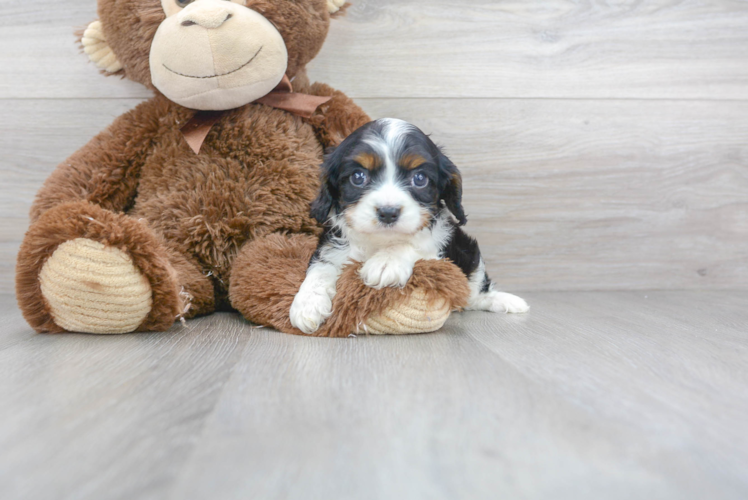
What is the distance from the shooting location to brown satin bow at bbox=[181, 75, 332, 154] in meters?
1.72

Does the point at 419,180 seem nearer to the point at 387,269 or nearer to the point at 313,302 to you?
the point at 387,269

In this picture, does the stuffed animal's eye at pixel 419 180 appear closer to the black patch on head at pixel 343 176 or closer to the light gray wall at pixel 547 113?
the black patch on head at pixel 343 176

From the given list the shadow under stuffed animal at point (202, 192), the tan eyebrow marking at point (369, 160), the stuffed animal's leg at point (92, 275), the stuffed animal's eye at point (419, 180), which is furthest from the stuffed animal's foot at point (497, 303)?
the stuffed animal's leg at point (92, 275)

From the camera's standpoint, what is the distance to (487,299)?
1.89 metres

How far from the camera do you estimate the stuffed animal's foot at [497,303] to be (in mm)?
1839

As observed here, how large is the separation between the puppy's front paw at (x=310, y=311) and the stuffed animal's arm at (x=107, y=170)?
74 centimetres

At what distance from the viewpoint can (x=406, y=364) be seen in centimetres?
113

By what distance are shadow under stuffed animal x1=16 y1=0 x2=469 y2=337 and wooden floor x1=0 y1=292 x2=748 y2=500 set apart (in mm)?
97

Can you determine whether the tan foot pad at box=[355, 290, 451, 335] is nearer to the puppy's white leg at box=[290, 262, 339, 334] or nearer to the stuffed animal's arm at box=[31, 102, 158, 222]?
the puppy's white leg at box=[290, 262, 339, 334]

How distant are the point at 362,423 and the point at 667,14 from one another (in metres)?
2.16

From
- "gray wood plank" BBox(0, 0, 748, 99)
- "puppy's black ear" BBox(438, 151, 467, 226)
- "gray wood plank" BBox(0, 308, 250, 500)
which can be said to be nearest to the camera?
"gray wood plank" BBox(0, 308, 250, 500)

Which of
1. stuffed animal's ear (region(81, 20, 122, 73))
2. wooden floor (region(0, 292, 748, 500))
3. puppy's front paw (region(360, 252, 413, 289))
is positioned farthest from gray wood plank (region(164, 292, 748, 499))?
stuffed animal's ear (region(81, 20, 122, 73))

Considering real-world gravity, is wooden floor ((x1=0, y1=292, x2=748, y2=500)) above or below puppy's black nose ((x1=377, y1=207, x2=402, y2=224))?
below

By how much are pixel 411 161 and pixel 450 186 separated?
20 centimetres
